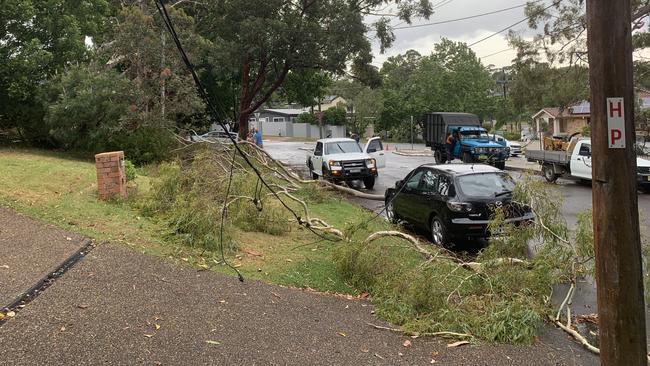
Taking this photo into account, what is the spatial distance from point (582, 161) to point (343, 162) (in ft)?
25.7

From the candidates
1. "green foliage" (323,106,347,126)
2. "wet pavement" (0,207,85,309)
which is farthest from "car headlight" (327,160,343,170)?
"green foliage" (323,106,347,126)

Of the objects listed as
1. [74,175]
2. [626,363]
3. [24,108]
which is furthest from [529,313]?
[24,108]

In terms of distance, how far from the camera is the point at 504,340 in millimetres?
5277

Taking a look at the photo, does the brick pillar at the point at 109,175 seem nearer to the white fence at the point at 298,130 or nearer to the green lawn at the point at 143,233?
the green lawn at the point at 143,233

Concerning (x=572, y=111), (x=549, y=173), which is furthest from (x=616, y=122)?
(x=572, y=111)

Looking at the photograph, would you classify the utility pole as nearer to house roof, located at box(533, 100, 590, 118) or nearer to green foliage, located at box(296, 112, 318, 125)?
house roof, located at box(533, 100, 590, 118)

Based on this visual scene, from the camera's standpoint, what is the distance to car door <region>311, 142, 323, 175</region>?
20.3 meters

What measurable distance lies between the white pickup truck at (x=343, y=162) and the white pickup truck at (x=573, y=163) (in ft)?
20.9

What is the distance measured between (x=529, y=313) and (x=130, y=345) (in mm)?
3657

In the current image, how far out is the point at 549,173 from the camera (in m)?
20.9

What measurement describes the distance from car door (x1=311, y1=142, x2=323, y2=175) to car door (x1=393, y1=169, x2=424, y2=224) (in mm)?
8583

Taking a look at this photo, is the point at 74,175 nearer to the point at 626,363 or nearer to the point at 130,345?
the point at 130,345

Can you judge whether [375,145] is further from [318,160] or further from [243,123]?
[243,123]

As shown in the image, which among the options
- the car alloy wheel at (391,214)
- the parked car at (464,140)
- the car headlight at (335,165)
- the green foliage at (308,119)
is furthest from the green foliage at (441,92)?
the car alloy wheel at (391,214)
